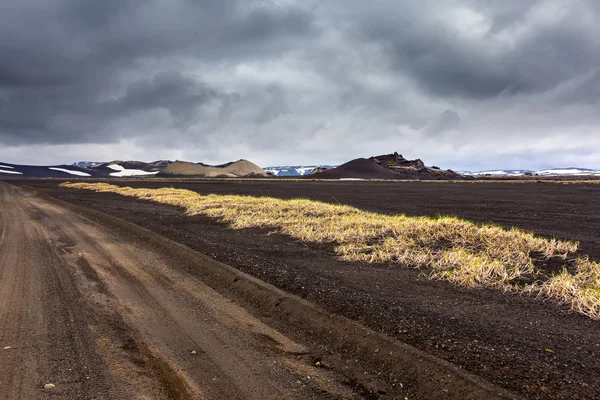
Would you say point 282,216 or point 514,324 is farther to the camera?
point 282,216

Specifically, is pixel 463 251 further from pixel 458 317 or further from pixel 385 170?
pixel 385 170

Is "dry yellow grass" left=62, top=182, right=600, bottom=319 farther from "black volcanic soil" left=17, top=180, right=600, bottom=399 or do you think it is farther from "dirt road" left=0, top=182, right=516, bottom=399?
"dirt road" left=0, top=182, right=516, bottom=399

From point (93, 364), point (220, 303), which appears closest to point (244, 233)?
point (220, 303)

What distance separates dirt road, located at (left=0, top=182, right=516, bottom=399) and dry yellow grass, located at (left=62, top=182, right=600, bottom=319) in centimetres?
442

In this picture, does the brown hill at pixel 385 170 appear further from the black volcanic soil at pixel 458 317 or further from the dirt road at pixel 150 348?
the dirt road at pixel 150 348

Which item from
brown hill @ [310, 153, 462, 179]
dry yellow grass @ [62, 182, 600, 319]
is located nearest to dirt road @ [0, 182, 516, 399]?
dry yellow grass @ [62, 182, 600, 319]

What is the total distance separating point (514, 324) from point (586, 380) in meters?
1.64

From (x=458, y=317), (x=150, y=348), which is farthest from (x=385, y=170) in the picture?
(x=150, y=348)

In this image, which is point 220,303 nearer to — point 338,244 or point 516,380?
point 516,380

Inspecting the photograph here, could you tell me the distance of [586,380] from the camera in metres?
3.79

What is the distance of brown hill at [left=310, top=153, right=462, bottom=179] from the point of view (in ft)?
541

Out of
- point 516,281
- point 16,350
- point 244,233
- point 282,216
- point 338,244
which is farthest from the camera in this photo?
point 282,216

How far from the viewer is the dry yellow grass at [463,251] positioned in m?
7.29

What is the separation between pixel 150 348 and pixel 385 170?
181 meters
